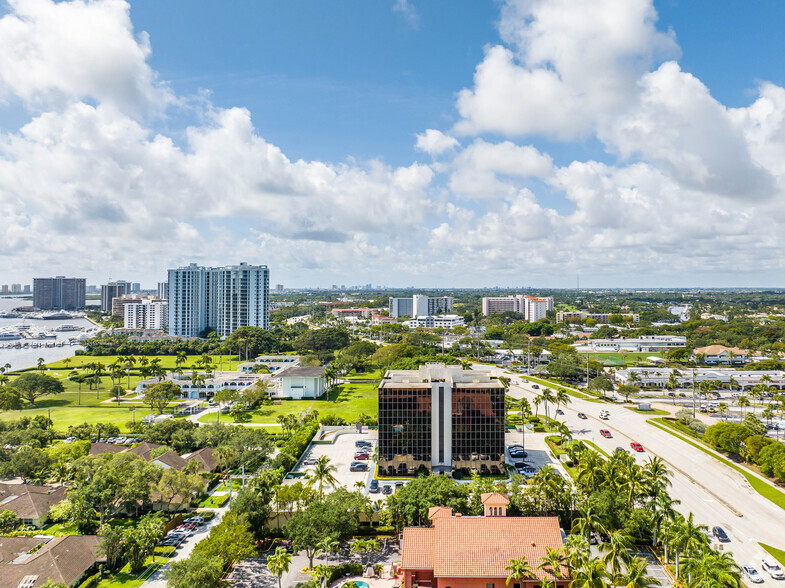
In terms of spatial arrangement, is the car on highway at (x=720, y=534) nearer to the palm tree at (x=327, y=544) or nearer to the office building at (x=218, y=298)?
the palm tree at (x=327, y=544)

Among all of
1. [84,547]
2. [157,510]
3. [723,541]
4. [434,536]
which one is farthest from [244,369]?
[723,541]

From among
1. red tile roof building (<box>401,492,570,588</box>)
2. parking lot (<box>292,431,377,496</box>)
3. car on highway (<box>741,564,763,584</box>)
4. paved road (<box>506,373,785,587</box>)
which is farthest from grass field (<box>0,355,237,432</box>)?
car on highway (<box>741,564,763,584</box>)

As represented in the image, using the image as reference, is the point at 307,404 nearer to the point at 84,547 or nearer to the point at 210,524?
the point at 210,524

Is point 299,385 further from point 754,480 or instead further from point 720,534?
point 754,480

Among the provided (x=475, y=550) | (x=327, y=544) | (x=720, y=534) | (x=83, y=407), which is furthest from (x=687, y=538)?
A: (x=83, y=407)

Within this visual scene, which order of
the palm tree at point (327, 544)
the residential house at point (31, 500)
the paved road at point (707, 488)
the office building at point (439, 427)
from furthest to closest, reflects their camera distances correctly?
1. the office building at point (439, 427)
2. the residential house at point (31, 500)
3. the paved road at point (707, 488)
4. the palm tree at point (327, 544)

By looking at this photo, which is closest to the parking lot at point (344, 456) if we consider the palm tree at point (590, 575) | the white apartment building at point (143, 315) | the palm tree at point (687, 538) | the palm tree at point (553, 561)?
the palm tree at point (553, 561)
